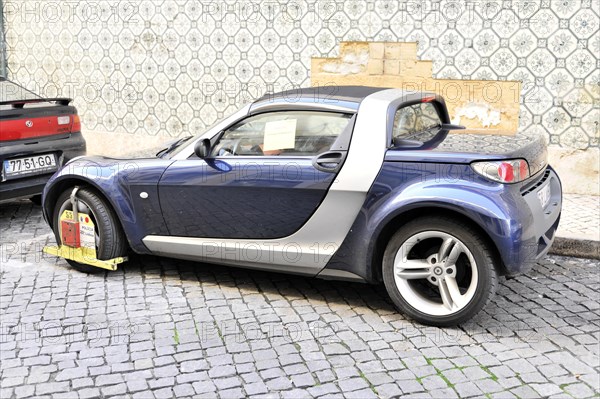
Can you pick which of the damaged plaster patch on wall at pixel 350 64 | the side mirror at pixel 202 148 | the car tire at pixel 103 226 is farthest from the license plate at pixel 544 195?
the damaged plaster patch on wall at pixel 350 64

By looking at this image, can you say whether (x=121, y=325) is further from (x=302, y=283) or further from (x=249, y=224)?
(x=302, y=283)

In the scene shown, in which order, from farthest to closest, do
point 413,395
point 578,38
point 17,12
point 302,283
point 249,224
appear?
1. point 17,12
2. point 578,38
3. point 302,283
4. point 249,224
5. point 413,395

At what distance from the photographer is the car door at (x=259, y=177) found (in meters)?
4.73

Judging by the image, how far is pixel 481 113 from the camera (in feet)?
26.8

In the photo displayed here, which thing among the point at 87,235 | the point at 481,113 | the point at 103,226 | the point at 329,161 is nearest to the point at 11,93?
the point at 87,235

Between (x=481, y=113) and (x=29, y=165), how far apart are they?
491 cm

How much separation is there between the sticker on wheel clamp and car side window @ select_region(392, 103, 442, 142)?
98.0 inches

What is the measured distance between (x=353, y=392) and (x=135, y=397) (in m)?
1.10

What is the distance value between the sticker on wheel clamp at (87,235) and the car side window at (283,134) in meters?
1.24

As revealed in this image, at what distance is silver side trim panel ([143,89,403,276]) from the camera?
4594 mm

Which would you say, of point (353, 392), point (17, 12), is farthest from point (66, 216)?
point (17, 12)

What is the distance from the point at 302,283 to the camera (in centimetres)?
536

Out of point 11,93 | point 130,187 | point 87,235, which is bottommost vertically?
point 87,235

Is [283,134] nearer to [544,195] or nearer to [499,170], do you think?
[499,170]
